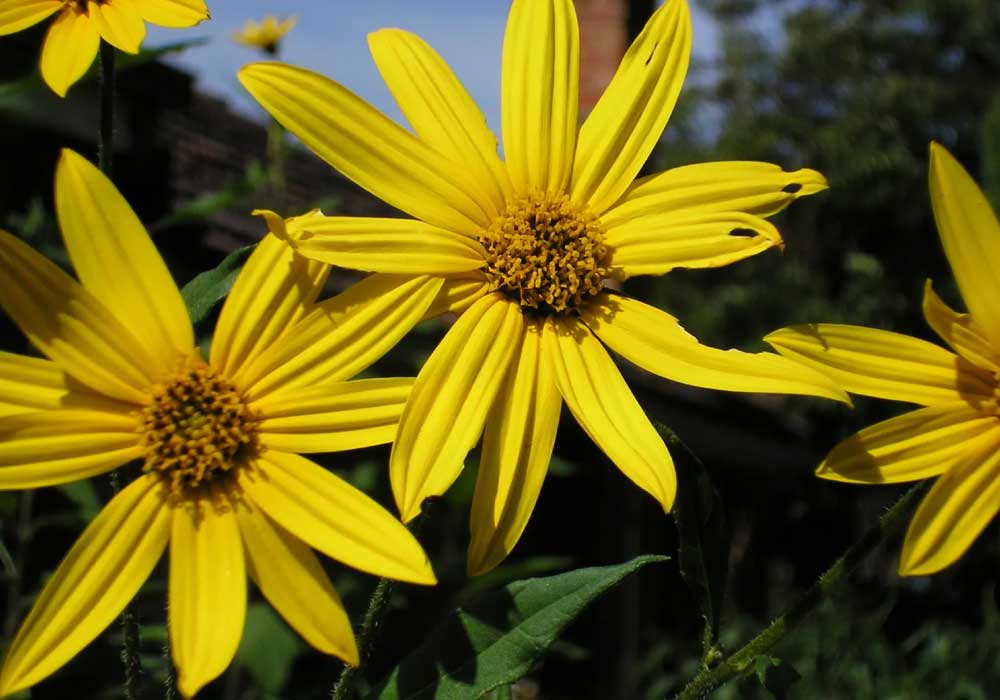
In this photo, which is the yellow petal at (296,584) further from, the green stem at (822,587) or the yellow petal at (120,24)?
the yellow petal at (120,24)

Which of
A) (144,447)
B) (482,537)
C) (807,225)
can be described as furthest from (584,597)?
(807,225)

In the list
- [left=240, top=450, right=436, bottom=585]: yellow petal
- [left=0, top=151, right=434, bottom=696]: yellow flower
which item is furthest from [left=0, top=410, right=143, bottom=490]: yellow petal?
[left=240, top=450, right=436, bottom=585]: yellow petal

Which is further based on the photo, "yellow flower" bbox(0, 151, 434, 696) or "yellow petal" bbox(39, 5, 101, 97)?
"yellow petal" bbox(39, 5, 101, 97)

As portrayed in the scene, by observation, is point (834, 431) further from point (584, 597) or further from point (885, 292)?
point (584, 597)

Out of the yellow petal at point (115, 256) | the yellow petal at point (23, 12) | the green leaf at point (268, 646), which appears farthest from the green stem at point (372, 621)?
the green leaf at point (268, 646)

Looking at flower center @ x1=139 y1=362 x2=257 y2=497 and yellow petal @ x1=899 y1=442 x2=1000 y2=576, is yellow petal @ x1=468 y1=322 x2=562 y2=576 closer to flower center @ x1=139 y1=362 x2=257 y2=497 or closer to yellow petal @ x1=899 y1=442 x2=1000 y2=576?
flower center @ x1=139 y1=362 x2=257 y2=497

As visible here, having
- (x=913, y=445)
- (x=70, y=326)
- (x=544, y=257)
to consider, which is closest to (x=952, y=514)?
(x=913, y=445)
